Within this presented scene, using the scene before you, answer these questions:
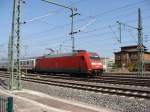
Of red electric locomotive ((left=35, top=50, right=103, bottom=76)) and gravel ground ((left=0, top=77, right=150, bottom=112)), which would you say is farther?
red electric locomotive ((left=35, top=50, right=103, bottom=76))

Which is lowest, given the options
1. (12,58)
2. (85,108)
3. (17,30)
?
(85,108)

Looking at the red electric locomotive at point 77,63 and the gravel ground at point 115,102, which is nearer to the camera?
the gravel ground at point 115,102

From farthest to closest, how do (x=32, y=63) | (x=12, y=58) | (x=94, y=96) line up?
1. (x=32, y=63)
2. (x=12, y=58)
3. (x=94, y=96)

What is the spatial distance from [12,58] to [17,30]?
1.86m

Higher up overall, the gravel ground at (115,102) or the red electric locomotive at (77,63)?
the red electric locomotive at (77,63)

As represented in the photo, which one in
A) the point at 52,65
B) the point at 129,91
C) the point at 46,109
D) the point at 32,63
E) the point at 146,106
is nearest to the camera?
the point at 46,109

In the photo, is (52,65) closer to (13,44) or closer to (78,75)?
(78,75)

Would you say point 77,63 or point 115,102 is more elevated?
point 77,63

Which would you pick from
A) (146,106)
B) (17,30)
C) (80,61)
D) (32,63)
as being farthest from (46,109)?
(32,63)

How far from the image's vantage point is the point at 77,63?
108ft

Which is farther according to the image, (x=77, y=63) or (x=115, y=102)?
(x=77, y=63)

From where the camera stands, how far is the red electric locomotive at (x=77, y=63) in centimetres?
3176

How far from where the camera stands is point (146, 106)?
1290cm

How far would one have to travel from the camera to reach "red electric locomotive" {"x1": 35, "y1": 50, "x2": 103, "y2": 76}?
3176cm
